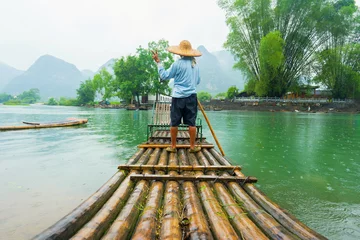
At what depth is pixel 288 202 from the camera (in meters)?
3.37

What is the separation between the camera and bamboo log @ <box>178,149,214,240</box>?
1703 millimetres

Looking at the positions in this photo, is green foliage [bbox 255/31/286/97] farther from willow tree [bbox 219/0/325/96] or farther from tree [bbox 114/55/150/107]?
tree [bbox 114/55/150/107]

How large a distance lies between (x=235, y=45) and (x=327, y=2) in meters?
14.7

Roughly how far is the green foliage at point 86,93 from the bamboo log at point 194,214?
234ft

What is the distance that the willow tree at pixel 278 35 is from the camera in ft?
109

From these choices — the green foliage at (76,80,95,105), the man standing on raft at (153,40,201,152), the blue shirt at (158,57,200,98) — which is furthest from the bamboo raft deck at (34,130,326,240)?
the green foliage at (76,80,95,105)

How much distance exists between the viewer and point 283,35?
3631 centimetres

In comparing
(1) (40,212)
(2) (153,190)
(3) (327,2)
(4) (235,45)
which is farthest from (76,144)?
(3) (327,2)

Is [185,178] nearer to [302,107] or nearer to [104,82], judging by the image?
[302,107]

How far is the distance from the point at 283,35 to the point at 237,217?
40872 mm

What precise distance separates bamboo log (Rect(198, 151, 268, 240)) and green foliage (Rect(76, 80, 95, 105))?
7160 cm

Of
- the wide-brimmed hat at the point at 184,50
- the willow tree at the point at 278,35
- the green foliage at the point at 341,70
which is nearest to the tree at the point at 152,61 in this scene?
the willow tree at the point at 278,35

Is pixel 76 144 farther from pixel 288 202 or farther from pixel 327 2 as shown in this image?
pixel 327 2

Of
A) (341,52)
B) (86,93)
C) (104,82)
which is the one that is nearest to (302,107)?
(341,52)
